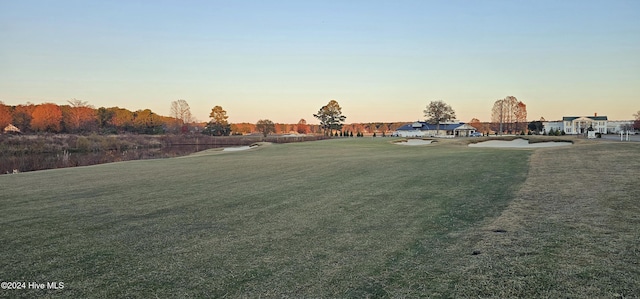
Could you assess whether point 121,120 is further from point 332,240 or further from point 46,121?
point 332,240

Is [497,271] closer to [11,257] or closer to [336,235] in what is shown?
[336,235]

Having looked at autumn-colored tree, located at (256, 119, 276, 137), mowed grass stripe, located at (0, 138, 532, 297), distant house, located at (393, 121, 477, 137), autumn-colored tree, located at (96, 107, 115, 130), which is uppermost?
autumn-colored tree, located at (96, 107, 115, 130)

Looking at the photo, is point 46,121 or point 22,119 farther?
point 22,119

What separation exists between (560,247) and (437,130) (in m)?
77.2

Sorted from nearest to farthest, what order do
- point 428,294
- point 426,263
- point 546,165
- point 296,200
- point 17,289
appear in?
point 428,294
point 17,289
point 426,263
point 296,200
point 546,165

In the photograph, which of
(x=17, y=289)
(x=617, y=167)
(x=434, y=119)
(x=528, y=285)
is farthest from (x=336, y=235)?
(x=434, y=119)

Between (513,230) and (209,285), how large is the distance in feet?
14.7

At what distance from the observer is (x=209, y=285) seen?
146 inches

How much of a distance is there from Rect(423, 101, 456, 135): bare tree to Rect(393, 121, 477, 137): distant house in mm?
5273

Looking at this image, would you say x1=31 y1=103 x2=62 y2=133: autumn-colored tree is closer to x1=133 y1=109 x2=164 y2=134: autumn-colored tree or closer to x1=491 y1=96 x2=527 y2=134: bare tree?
x1=133 y1=109 x2=164 y2=134: autumn-colored tree

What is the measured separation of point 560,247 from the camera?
14.9ft

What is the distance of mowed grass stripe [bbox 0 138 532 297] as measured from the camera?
3752 millimetres

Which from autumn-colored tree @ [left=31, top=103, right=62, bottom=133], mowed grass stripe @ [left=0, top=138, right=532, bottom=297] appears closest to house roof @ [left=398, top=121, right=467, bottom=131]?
mowed grass stripe @ [left=0, top=138, right=532, bottom=297]

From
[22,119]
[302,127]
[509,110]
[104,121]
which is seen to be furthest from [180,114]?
[509,110]
